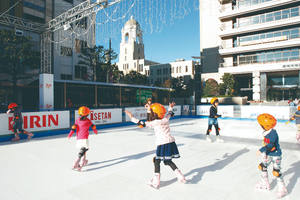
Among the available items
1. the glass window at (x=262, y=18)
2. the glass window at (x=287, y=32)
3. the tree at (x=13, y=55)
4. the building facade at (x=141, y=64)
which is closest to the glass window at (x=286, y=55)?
the glass window at (x=287, y=32)

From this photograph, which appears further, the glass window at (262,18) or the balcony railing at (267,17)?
the glass window at (262,18)

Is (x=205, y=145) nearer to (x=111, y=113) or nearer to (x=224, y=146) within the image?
(x=224, y=146)

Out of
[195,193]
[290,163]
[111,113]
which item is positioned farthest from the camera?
[111,113]

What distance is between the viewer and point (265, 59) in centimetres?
2992

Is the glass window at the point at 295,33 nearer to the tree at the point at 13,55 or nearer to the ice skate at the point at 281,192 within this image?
the ice skate at the point at 281,192

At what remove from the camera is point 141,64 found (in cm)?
7200

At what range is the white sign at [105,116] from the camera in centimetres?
1164

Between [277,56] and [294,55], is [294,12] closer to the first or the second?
[294,55]

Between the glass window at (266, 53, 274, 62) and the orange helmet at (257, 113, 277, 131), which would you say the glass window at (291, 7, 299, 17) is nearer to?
the glass window at (266, 53, 274, 62)

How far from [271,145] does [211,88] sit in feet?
104

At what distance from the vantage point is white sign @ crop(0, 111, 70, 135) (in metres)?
8.35

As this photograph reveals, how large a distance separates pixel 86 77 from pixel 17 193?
2710 cm

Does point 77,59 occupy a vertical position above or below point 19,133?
above

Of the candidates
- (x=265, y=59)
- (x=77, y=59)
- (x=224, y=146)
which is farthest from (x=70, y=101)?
(x=265, y=59)
